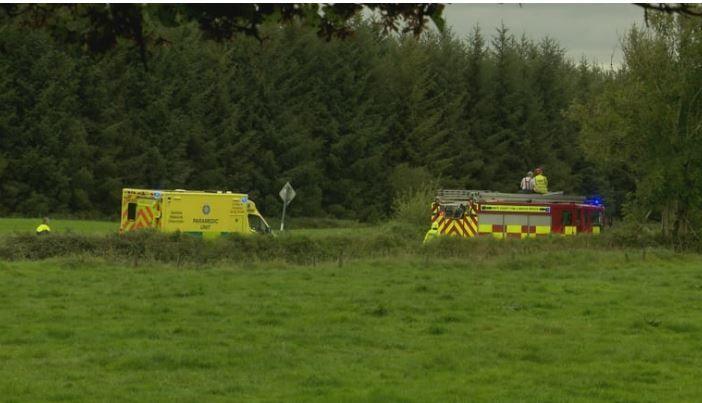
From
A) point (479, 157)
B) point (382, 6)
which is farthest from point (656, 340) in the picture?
point (479, 157)

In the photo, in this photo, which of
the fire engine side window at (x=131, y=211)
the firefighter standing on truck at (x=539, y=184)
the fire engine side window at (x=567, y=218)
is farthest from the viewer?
the firefighter standing on truck at (x=539, y=184)

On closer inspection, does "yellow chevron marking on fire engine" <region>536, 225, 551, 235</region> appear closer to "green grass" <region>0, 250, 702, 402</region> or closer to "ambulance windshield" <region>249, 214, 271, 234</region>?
"ambulance windshield" <region>249, 214, 271, 234</region>

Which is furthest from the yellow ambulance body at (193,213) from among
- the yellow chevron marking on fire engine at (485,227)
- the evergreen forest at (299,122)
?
the evergreen forest at (299,122)

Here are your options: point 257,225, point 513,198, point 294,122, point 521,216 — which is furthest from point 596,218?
point 294,122

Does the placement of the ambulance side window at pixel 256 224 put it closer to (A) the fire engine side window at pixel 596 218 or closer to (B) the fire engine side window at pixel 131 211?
(B) the fire engine side window at pixel 131 211

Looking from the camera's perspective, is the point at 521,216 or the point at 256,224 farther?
the point at 521,216

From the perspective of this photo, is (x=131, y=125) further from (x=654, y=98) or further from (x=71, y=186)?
(x=654, y=98)

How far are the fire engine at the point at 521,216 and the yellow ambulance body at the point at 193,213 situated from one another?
6.28m

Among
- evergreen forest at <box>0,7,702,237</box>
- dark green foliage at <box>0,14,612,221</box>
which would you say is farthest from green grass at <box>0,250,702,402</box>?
dark green foliage at <box>0,14,612,221</box>

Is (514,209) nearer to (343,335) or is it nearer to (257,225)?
(257,225)

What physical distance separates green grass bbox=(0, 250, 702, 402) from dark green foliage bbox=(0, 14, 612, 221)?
112ft

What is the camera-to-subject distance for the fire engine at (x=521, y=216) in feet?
105

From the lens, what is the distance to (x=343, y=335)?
44.0ft

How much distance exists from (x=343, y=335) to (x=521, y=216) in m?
19.5
